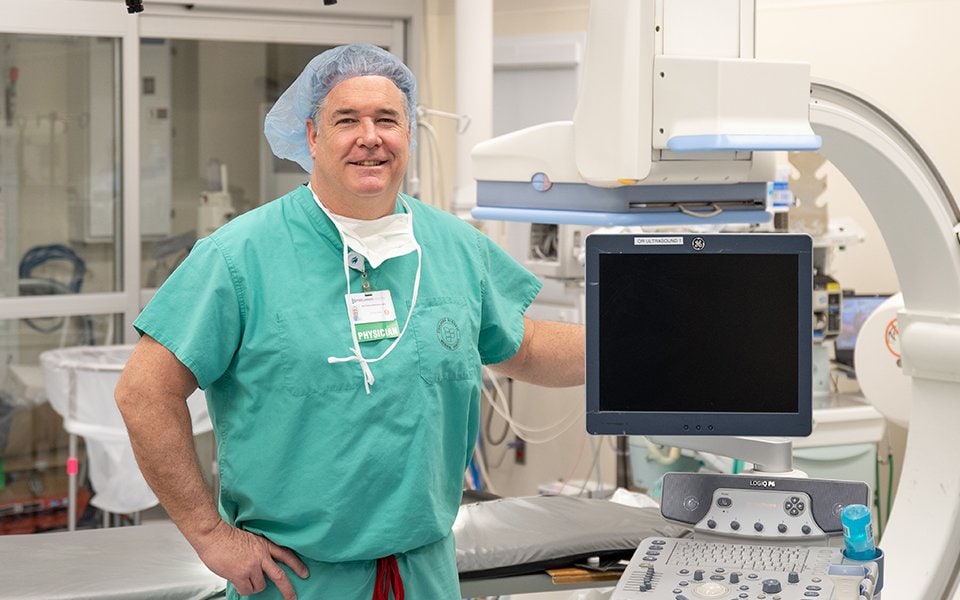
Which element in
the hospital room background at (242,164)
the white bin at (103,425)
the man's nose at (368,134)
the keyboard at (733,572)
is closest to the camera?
the keyboard at (733,572)

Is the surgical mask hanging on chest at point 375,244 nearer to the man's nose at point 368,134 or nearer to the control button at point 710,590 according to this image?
the man's nose at point 368,134

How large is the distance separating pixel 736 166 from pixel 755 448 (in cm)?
46

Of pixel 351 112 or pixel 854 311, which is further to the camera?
pixel 854 311

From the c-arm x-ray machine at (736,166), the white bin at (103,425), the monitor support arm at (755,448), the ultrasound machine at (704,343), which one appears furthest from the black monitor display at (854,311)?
the ultrasound machine at (704,343)

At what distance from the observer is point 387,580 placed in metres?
2.17

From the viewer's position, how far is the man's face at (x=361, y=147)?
2.14 meters

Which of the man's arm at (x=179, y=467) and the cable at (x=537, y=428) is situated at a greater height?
the man's arm at (x=179, y=467)

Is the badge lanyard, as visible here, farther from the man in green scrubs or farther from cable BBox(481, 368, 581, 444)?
cable BBox(481, 368, 581, 444)

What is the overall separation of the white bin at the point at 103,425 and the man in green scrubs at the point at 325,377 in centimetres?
208

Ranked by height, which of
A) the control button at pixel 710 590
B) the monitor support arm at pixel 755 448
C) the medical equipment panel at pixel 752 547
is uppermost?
the monitor support arm at pixel 755 448

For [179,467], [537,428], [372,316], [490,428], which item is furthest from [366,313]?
[490,428]

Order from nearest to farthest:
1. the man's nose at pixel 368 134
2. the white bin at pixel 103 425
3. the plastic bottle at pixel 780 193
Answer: the man's nose at pixel 368 134 < the plastic bottle at pixel 780 193 < the white bin at pixel 103 425

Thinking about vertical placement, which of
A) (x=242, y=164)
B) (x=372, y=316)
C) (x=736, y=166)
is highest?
(x=242, y=164)

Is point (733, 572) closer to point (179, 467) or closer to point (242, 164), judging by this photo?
point (179, 467)
